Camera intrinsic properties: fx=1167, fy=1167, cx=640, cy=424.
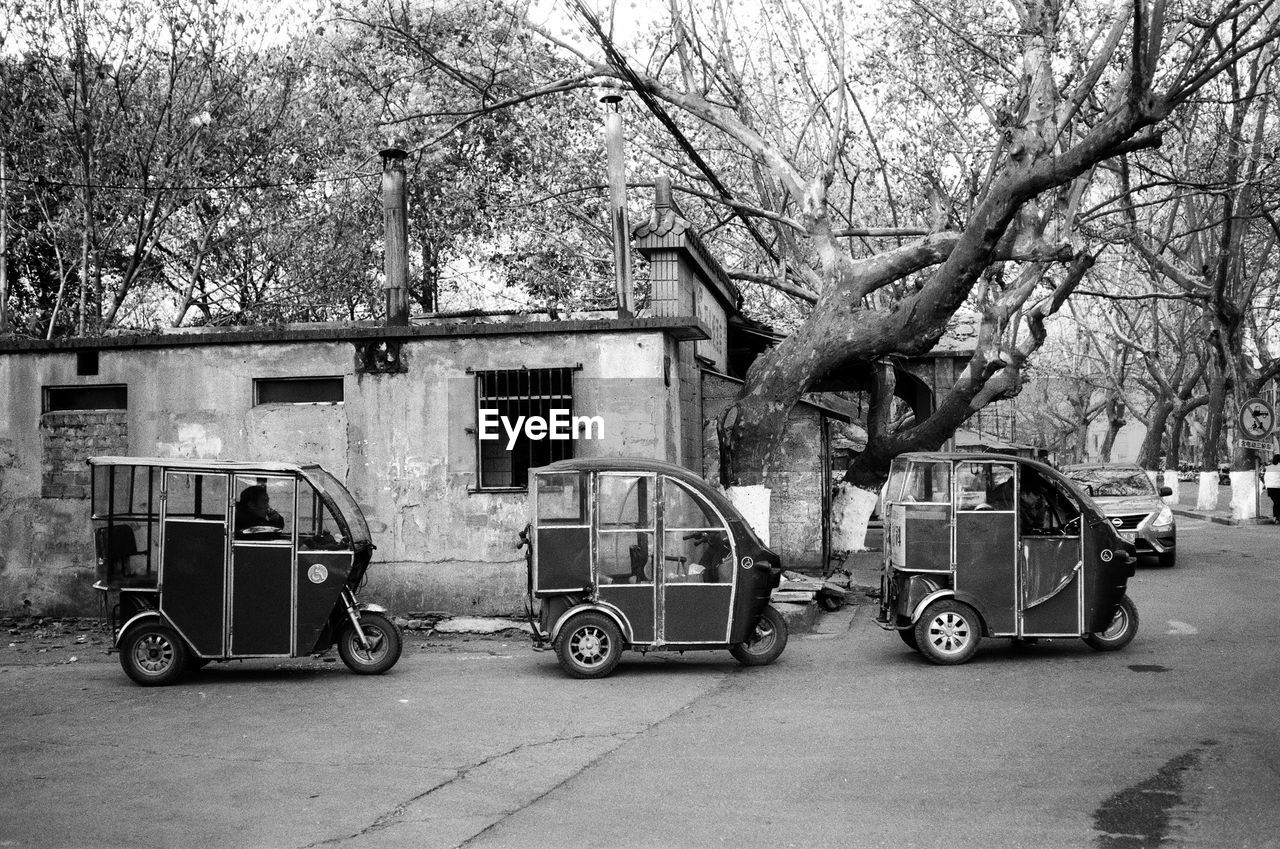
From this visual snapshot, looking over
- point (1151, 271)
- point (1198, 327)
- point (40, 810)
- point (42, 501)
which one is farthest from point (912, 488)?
point (1198, 327)

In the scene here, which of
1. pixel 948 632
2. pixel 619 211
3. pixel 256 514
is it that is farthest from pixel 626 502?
pixel 619 211

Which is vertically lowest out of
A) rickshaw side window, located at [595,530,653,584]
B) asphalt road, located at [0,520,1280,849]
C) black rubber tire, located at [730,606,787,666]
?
asphalt road, located at [0,520,1280,849]

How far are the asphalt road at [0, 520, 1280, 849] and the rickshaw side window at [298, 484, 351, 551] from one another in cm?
118

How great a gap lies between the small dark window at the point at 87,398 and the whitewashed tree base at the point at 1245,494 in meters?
24.4

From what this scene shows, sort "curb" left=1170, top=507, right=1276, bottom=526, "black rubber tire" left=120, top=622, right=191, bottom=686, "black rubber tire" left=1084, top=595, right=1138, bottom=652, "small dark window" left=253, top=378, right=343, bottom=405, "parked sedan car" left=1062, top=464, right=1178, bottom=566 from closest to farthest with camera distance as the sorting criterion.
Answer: "black rubber tire" left=120, top=622, right=191, bottom=686, "black rubber tire" left=1084, top=595, right=1138, bottom=652, "small dark window" left=253, top=378, right=343, bottom=405, "parked sedan car" left=1062, top=464, right=1178, bottom=566, "curb" left=1170, top=507, right=1276, bottom=526

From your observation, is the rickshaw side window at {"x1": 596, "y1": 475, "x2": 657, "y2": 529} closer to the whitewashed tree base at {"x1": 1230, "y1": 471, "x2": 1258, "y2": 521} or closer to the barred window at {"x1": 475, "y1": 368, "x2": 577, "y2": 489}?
the barred window at {"x1": 475, "y1": 368, "x2": 577, "y2": 489}

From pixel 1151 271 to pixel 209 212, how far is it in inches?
903

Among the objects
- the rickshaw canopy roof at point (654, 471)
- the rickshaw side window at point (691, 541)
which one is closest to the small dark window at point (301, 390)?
the rickshaw canopy roof at point (654, 471)

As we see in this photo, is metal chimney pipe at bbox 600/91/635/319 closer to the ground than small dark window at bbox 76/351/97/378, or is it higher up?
higher up

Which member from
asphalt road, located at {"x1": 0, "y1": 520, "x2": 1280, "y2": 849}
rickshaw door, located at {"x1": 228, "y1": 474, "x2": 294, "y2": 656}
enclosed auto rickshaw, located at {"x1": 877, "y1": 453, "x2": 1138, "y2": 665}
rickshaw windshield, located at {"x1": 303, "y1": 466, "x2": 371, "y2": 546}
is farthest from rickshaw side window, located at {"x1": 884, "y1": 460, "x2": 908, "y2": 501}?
rickshaw door, located at {"x1": 228, "y1": 474, "x2": 294, "y2": 656}

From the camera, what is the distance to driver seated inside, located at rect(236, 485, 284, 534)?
1005 centimetres

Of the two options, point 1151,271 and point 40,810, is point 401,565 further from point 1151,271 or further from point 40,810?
point 1151,271

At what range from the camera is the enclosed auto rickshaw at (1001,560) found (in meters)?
10.4

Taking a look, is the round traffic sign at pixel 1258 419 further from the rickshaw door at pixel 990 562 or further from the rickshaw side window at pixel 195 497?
the rickshaw side window at pixel 195 497
